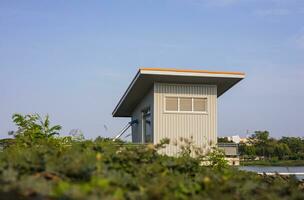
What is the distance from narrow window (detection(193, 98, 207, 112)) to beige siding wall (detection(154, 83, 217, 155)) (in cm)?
13

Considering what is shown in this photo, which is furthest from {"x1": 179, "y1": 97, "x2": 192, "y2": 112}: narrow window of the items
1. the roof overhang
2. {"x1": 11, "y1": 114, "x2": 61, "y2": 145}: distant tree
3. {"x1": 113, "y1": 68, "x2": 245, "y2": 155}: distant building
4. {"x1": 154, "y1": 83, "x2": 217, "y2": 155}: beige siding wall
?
{"x1": 11, "y1": 114, "x2": 61, "y2": 145}: distant tree

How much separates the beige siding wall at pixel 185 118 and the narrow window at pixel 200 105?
13 cm

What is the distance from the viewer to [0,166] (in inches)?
122

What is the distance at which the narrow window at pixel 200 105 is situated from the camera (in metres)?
13.8

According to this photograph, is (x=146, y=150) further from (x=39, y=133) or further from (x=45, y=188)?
(x=39, y=133)

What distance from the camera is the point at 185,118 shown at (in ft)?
44.9

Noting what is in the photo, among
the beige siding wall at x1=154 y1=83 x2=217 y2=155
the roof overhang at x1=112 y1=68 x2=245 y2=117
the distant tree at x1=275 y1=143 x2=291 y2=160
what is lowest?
the distant tree at x1=275 y1=143 x2=291 y2=160

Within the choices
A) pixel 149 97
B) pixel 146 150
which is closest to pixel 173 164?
pixel 146 150

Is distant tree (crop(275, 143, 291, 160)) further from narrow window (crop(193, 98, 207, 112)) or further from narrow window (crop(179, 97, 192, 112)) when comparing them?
narrow window (crop(179, 97, 192, 112))

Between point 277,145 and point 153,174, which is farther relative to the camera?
point 277,145

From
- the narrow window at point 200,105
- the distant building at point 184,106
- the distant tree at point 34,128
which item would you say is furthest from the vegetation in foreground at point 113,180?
the narrow window at point 200,105

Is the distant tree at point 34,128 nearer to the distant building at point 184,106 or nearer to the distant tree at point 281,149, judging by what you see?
the distant building at point 184,106

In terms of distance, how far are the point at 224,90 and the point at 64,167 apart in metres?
13.1

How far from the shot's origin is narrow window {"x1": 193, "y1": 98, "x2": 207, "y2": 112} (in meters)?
13.8
